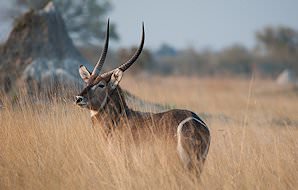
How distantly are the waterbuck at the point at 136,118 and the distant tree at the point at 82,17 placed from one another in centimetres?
2636

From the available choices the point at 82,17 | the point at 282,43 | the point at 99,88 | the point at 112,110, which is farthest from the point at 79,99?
the point at 282,43

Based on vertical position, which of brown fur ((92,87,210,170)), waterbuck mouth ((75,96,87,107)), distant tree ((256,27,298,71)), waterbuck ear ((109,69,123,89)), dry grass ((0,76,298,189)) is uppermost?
distant tree ((256,27,298,71))

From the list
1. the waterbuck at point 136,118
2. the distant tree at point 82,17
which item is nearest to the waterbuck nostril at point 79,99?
the waterbuck at point 136,118

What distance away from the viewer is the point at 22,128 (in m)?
7.50

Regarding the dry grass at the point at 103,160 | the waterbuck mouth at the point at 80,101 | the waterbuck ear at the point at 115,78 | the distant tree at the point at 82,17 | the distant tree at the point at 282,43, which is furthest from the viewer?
the distant tree at the point at 282,43

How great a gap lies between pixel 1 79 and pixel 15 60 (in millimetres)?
996

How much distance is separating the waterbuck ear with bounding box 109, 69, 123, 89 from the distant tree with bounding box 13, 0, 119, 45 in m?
26.4

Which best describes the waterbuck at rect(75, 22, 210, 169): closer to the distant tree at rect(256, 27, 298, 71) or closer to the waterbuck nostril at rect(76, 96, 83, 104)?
the waterbuck nostril at rect(76, 96, 83, 104)

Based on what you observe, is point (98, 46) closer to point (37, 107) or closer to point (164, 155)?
point (37, 107)

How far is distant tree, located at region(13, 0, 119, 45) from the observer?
33438mm

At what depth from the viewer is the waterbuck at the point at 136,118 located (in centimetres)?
623

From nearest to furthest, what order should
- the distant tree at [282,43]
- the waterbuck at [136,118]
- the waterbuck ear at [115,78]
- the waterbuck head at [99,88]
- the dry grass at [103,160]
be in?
the dry grass at [103,160] < the waterbuck at [136,118] < the waterbuck head at [99,88] < the waterbuck ear at [115,78] < the distant tree at [282,43]

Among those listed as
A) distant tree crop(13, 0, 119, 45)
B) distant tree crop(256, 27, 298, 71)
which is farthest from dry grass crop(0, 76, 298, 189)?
distant tree crop(256, 27, 298, 71)

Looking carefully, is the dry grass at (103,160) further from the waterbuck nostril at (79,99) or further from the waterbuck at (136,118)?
the waterbuck nostril at (79,99)
